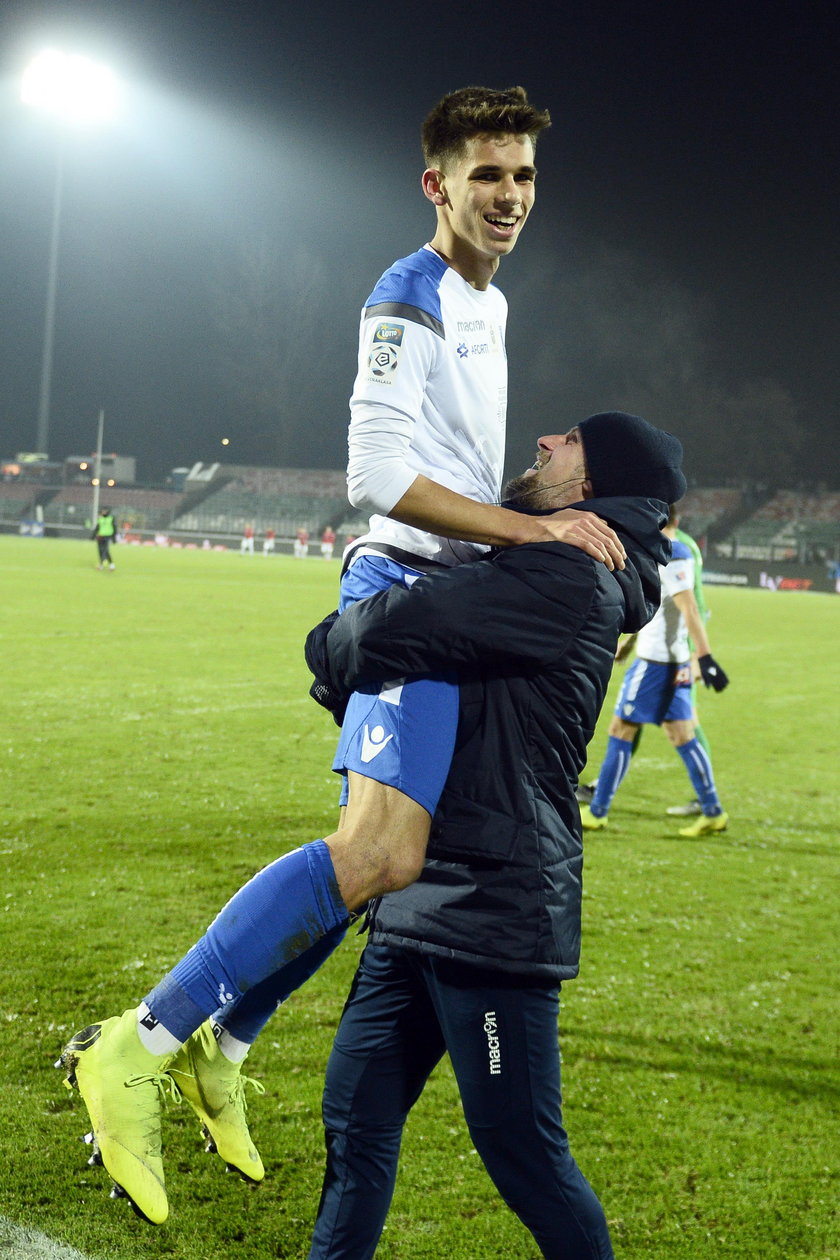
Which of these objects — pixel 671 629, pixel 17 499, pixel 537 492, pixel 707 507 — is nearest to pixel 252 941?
pixel 537 492

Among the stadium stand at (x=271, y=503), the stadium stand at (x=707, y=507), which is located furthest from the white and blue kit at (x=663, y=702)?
the stadium stand at (x=271, y=503)

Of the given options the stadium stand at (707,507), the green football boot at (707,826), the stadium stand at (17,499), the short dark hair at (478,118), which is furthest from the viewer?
the stadium stand at (17,499)

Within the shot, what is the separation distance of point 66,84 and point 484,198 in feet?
182

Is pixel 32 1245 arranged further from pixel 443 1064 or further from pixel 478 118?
pixel 478 118

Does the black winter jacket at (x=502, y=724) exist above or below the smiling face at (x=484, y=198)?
below

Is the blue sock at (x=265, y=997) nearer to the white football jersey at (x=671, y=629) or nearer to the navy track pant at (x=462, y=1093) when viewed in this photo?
the navy track pant at (x=462, y=1093)

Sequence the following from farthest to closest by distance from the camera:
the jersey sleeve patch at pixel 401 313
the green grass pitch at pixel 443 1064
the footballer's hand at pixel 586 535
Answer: the green grass pitch at pixel 443 1064 < the jersey sleeve patch at pixel 401 313 < the footballer's hand at pixel 586 535

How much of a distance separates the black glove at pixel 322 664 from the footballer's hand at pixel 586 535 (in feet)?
1.27

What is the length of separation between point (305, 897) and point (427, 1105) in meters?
1.82

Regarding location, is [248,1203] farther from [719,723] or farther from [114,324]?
[114,324]

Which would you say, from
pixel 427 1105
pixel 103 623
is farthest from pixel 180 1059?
pixel 103 623

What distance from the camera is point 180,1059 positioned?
1978mm

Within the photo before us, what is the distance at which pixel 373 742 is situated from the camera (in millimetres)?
1875

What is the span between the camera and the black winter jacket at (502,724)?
1.80 m
